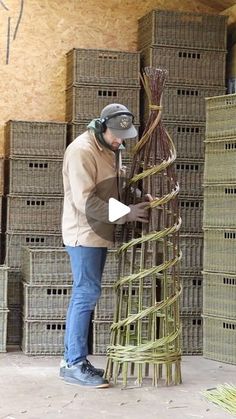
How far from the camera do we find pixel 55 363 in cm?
631

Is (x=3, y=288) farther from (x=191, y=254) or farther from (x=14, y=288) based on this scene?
(x=191, y=254)

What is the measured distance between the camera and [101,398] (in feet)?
16.5

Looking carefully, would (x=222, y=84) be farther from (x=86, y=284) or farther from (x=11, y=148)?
(x=86, y=284)

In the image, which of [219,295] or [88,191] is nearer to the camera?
[88,191]

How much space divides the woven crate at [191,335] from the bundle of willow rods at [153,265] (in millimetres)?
1172

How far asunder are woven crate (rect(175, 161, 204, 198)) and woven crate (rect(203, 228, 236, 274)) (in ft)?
2.15

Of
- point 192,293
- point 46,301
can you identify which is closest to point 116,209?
point 46,301

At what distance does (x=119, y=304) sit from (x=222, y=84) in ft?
8.65

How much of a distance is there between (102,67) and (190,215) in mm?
1489

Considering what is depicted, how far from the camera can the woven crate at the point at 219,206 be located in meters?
6.36

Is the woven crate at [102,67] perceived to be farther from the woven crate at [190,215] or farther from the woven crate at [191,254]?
the woven crate at [191,254]

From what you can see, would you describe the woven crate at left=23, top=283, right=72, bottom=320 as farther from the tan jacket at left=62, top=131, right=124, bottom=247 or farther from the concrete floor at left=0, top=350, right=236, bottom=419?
the tan jacket at left=62, top=131, right=124, bottom=247

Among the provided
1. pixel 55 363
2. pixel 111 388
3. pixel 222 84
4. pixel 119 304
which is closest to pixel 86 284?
pixel 119 304

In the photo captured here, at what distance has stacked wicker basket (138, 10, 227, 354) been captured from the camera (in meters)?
7.11
